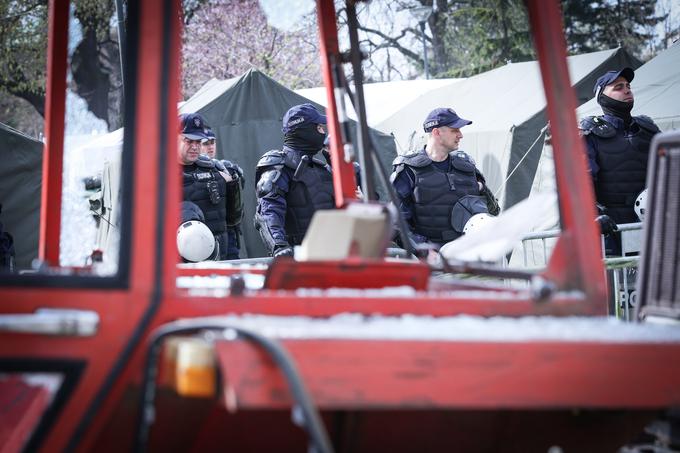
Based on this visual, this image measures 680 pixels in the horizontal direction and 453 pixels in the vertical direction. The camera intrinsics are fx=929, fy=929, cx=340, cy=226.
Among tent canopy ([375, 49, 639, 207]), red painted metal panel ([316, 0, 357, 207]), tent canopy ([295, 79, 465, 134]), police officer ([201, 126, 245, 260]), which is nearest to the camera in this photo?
red painted metal panel ([316, 0, 357, 207])

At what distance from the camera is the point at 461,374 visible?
1.95 meters

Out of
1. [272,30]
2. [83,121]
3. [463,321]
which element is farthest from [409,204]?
[272,30]

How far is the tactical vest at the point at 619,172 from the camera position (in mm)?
7754

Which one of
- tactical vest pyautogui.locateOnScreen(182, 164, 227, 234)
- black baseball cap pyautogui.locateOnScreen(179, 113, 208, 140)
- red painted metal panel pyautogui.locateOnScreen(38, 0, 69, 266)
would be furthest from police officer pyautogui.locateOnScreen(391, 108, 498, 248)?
red painted metal panel pyautogui.locateOnScreen(38, 0, 69, 266)

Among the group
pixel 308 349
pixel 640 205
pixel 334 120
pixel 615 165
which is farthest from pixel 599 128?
pixel 308 349

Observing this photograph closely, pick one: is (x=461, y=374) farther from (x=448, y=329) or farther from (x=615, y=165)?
(x=615, y=165)

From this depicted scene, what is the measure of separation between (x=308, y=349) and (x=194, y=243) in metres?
4.89

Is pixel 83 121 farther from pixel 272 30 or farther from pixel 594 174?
pixel 272 30

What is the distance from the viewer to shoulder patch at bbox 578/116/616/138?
25.5 ft

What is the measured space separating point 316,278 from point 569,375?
0.83m

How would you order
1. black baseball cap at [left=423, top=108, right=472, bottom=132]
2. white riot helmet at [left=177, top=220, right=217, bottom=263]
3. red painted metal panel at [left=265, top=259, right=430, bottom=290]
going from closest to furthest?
red painted metal panel at [left=265, top=259, right=430, bottom=290] → white riot helmet at [left=177, top=220, right=217, bottom=263] → black baseball cap at [left=423, top=108, right=472, bottom=132]

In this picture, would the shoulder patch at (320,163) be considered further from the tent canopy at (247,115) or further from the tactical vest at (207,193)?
the tent canopy at (247,115)

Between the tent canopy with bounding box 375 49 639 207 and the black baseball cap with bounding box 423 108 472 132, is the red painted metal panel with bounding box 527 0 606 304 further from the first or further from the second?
the tent canopy with bounding box 375 49 639 207

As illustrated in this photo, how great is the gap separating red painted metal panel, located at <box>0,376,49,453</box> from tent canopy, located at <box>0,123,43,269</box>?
11.8m
